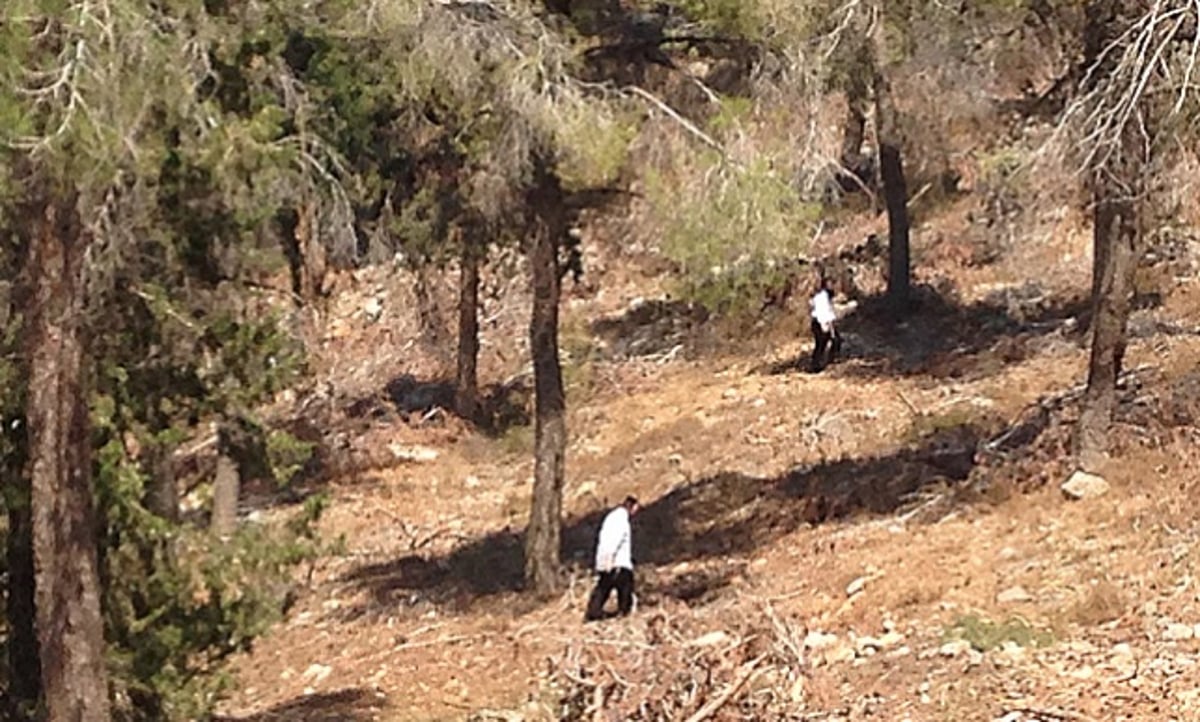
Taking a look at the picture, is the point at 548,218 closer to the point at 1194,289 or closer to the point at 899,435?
the point at 899,435

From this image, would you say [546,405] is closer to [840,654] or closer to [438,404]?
[840,654]

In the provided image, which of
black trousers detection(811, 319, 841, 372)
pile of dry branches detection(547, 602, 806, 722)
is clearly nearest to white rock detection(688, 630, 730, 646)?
pile of dry branches detection(547, 602, 806, 722)

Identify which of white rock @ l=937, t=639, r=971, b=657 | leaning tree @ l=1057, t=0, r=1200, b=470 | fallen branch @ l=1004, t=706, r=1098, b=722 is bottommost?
white rock @ l=937, t=639, r=971, b=657

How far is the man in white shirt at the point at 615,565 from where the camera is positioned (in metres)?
14.5

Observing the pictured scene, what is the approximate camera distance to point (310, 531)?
11867mm

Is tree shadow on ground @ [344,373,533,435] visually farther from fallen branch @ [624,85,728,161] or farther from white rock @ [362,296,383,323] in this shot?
fallen branch @ [624,85,728,161]

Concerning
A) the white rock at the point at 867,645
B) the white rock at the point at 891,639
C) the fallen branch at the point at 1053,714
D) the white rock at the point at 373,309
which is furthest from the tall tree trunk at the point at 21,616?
the white rock at the point at 373,309

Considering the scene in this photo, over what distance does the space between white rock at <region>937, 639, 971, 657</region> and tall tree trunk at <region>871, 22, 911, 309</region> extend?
12.8 metres

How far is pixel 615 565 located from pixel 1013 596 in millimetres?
3618

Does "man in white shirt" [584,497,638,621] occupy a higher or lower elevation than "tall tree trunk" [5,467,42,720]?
lower

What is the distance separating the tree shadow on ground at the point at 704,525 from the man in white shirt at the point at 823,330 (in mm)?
3907

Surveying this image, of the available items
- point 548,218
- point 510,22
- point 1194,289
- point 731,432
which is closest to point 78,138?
point 510,22

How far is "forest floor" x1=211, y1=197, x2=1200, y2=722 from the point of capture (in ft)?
35.6

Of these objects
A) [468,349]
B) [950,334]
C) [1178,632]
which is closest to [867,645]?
[1178,632]
